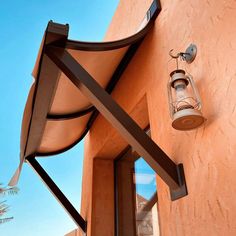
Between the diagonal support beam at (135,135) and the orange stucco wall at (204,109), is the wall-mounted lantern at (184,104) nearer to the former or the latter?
the orange stucco wall at (204,109)

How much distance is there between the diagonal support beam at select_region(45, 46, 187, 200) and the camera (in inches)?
54.0

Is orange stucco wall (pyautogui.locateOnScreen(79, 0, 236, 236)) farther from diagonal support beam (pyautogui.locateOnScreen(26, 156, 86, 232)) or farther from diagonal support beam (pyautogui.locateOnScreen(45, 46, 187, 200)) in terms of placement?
diagonal support beam (pyautogui.locateOnScreen(26, 156, 86, 232))

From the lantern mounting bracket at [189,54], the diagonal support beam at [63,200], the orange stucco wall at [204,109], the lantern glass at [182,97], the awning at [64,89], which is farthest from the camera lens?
the diagonal support beam at [63,200]

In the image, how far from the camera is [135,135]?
1.39m

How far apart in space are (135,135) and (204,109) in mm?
382

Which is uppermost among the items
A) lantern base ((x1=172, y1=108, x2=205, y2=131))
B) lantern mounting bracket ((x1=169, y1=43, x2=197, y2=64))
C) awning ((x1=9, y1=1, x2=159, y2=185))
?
awning ((x1=9, y1=1, x2=159, y2=185))

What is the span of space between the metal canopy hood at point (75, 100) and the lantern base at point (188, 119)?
0.72ft

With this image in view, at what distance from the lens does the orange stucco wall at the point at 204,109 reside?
112cm

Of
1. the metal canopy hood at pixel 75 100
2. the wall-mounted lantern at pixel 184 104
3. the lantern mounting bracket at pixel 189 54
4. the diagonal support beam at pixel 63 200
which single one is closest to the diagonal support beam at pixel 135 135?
the metal canopy hood at pixel 75 100

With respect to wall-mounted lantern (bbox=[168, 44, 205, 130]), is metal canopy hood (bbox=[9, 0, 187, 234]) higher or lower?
Answer: higher

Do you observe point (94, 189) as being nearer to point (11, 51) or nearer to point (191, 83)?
point (191, 83)

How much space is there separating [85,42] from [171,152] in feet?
3.31

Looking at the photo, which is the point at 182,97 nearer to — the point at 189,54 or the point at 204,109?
the point at 204,109

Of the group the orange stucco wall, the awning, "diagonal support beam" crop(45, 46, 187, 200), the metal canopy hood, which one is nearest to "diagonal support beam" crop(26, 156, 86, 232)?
the metal canopy hood
